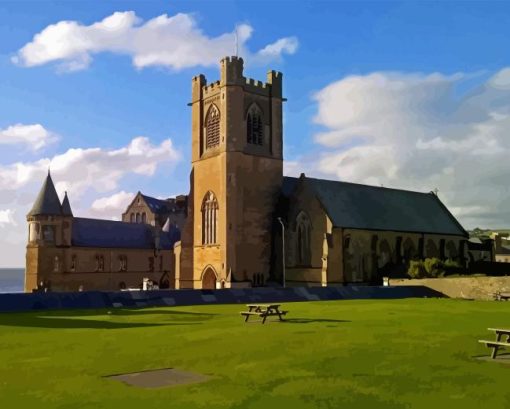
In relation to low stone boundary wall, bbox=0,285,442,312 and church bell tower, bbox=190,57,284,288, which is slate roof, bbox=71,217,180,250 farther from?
low stone boundary wall, bbox=0,285,442,312

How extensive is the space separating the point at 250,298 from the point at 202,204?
27.8m

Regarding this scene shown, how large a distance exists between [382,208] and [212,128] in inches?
913

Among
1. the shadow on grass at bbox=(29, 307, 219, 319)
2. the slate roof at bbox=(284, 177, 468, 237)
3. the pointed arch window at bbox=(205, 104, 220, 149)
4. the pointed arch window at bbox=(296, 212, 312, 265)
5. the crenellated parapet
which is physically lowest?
the shadow on grass at bbox=(29, 307, 219, 319)

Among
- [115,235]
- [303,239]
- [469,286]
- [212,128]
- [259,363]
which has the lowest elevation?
[259,363]

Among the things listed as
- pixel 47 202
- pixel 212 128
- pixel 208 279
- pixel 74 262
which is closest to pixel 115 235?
pixel 74 262

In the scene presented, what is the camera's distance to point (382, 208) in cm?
7050

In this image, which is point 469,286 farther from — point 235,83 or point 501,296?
point 235,83

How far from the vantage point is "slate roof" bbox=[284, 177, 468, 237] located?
63688mm

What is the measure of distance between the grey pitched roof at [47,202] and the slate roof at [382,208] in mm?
36448

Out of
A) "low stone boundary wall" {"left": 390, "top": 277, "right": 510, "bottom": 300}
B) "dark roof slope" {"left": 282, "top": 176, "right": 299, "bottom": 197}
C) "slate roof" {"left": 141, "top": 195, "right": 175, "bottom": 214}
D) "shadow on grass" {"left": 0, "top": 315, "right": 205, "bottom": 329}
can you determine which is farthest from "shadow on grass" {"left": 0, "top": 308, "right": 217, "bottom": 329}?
"slate roof" {"left": 141, "top": 195, "right": 175, "bottom": 214}

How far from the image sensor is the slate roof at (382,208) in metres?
63.7

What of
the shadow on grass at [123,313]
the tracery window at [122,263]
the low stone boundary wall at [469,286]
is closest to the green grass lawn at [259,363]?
the shadow on grass at [123,313]

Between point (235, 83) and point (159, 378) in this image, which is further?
point (235, 83)

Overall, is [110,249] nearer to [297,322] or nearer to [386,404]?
[297,322]
